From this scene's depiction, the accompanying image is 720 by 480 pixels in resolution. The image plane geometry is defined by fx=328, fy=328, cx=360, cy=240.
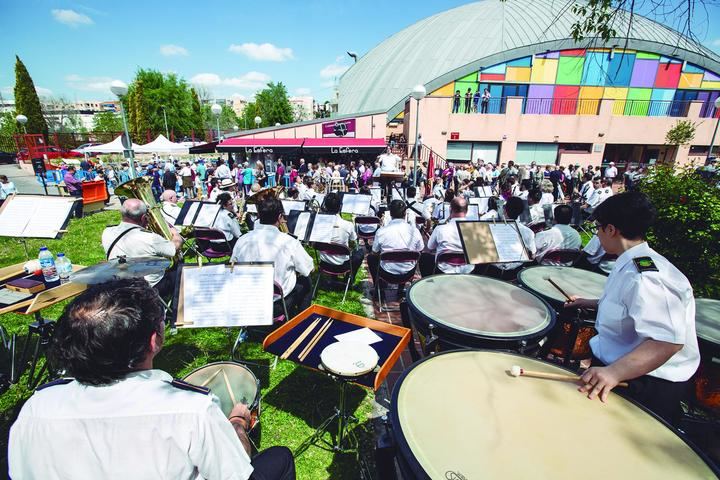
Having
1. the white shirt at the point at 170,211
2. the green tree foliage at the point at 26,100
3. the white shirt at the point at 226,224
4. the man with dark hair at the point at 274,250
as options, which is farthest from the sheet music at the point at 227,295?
the green tree foliage at the point at 26,100

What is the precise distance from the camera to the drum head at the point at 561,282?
3283mm

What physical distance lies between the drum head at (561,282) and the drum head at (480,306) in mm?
280

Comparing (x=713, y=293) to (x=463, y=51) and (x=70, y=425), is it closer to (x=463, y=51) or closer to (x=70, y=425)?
(x=70, y=425)

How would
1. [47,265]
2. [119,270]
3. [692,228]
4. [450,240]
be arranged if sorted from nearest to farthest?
[119,270]
[47,265]
[692,228]
[450,240]

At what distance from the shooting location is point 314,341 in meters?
2.75

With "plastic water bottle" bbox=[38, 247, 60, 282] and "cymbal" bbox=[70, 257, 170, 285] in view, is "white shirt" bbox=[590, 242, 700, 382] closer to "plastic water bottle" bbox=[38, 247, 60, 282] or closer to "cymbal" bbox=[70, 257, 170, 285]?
"cymbal" bbox=[70, 257, 170, 285]

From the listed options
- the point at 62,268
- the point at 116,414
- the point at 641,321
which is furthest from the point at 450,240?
the point at 62,268

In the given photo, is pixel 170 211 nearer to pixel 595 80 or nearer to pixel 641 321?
pixel 641 321

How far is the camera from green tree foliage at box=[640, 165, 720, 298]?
4.36 metres

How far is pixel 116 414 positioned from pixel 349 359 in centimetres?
142

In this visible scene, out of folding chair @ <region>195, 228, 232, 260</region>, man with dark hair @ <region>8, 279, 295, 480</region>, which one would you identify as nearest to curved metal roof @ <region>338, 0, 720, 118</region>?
folding chair @ <region>195, 228, 232, 260</region>

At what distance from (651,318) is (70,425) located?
285 centimetres

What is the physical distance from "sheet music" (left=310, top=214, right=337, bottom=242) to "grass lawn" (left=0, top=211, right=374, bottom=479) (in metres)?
1.15

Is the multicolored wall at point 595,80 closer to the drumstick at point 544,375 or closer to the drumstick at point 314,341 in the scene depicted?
the drumstick at point 314,341
